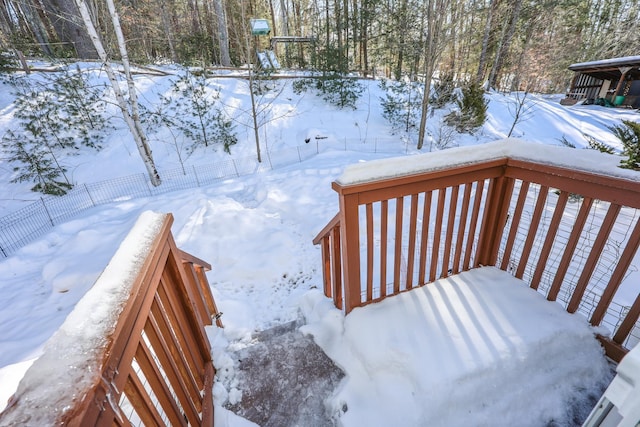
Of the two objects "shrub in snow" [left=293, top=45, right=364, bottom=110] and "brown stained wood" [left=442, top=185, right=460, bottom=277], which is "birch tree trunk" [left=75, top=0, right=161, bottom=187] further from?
"brown stained wood" [left=442, top=185, right=460, bottom=277]

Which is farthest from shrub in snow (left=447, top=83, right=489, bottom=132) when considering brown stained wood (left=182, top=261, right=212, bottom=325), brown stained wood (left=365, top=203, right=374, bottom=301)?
brown stained wood (left=182, top=261, right=212, bottom=325)

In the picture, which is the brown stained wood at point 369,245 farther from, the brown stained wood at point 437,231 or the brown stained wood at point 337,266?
the brown stained wood at point 437,231

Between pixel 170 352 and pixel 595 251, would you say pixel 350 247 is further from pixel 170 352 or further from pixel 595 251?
pixel 595 251

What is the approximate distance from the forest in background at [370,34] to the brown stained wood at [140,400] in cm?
1005

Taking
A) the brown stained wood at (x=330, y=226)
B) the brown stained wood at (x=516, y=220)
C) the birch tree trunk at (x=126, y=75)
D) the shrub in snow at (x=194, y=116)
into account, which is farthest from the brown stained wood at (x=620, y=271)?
the shrub in snow at (x=194, y=116)

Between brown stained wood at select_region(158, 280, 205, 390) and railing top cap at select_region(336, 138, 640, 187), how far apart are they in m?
1.12

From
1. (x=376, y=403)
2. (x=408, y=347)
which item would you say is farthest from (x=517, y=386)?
(x=376, y=403)

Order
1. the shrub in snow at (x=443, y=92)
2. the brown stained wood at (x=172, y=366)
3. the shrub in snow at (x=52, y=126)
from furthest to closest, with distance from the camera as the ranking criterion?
1. the shrub in snow at (x=443, y=92)
2. the shrub in snow at (x=52, y=126)
3. the brown stained wood at (x=172, y=366)

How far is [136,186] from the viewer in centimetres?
861

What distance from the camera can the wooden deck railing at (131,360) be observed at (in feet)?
1.94

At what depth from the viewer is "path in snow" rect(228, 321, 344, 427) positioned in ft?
5.74

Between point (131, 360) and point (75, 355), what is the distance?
180 mm

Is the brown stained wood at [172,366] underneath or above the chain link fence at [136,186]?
above

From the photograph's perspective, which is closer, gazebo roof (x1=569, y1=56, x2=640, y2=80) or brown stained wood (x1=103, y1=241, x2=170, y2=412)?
brown stained wood (x1=103, y1=241, x2=170, y2=412)
